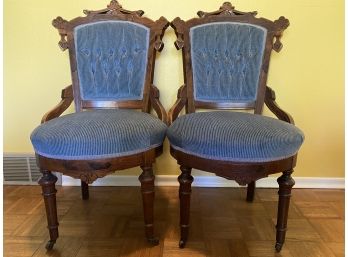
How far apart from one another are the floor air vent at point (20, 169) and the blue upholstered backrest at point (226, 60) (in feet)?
3.64

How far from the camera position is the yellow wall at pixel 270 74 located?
5.57ft

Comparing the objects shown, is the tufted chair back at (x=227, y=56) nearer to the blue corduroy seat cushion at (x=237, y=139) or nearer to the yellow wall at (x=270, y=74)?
the yellow wall at (x=270, y=74)

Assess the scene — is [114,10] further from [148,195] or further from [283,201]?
[283,201]

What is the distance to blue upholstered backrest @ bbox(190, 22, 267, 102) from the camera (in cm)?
154

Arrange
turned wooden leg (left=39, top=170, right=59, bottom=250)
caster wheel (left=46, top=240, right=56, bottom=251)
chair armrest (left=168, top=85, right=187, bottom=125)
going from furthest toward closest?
chair armrest (left=168, top=85, right=187, bottom=125)
caster wheel (left=46, top=240, right=56, bottom=251)
turned wooden leg (left=39, top=170, right=59, bottom=250)

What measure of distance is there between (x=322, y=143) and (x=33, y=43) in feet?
5.96

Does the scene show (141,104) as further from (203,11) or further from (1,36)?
(1,36)

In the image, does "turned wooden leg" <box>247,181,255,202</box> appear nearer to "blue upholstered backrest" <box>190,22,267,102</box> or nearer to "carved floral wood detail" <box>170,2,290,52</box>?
"blue upholstered backrest" <box>190,22,267,102</box>

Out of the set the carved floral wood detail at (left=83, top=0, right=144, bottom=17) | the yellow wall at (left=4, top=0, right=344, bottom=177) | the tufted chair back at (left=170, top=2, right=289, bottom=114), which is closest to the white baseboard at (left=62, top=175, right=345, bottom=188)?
the yellow wall at (left=4, top=0, right=344, bottom=177)

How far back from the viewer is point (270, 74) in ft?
5.85

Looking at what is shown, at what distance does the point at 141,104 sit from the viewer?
1.57m

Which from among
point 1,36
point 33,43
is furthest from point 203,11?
point 1,36

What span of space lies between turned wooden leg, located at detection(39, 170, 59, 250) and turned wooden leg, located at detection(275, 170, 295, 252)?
91 cm

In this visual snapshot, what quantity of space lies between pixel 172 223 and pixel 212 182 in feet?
1.63
